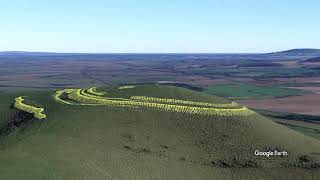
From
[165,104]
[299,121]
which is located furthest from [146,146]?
[299,121]

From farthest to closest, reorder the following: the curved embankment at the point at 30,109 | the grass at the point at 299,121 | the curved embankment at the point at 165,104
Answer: the grass at the point at 299,121 → the curved embankment at the point at 165,104 → the curved embankment at the point at 30,109

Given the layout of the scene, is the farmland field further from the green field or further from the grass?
the green field

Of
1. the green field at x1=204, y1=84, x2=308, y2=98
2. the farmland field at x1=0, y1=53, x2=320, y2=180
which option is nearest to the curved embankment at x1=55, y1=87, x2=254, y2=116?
the farmland field at x1=0, y1=53, x2=320, y2=180

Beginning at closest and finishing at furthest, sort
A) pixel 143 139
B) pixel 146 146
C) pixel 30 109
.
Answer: pixel 146 146
pixel 143 139
pixel 30 109

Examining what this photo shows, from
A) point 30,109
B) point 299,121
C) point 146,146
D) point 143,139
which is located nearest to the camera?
point 146,146

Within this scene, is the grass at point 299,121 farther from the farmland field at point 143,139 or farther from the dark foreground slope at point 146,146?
the dark foreground slope at point 146,146

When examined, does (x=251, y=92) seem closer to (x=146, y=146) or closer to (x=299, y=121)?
(x=299, y=121)

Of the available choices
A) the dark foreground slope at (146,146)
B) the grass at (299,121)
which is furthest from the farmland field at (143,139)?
the grass at (299,121)
